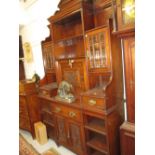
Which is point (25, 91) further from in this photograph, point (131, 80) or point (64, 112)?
point (131, 80)

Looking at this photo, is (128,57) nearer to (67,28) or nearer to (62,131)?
(67,28)

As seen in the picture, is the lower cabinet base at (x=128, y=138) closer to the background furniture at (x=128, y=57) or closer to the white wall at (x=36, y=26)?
the background furniture at (x=128, y=57)

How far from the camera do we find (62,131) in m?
2.27

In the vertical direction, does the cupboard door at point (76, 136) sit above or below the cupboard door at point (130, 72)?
below

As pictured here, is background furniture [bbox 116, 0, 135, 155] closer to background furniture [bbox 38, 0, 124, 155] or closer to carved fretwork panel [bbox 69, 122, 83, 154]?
background furniture [bbox 38, 0, 124, 155]

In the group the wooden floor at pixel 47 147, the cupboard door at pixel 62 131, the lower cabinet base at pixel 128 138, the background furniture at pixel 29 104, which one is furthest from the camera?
the background furniture at pixel 29 104

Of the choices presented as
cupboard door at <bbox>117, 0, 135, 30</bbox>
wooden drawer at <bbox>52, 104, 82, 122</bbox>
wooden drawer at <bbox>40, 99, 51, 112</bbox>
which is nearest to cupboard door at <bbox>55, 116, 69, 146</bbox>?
wooden drawer at <bbox>52, 104, 82, 122</bbox>

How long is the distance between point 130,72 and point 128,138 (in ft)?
2.26

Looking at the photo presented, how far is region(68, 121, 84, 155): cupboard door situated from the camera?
6.50 feet

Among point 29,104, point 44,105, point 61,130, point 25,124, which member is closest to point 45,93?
point 44,105

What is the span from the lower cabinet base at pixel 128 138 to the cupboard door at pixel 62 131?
0.94m

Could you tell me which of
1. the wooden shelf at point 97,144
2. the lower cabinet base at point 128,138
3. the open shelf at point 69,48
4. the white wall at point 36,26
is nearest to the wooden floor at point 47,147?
the wooden shelf at point 97,144

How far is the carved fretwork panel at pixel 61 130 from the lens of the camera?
2208mm
